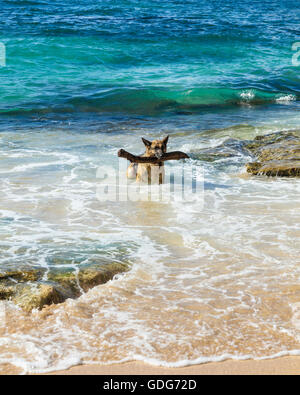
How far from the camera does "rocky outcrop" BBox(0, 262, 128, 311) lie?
3656mm

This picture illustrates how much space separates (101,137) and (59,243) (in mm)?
6164

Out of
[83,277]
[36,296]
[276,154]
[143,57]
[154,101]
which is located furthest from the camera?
[143,57]

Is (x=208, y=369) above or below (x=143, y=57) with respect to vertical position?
above

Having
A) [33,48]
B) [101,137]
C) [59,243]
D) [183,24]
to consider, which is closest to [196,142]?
[101,137]

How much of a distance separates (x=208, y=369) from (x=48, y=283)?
1.51 metres

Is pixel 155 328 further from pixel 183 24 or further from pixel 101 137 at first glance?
pixel 183 24

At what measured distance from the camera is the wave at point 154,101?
13.9 metres

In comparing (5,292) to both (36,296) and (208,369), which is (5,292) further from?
(208,369)

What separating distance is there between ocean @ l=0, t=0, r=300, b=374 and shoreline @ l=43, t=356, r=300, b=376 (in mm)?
58

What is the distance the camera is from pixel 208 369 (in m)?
2.93

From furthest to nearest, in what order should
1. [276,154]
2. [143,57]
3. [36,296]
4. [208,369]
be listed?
[143,57], [276,154], [36,296], [208,369]

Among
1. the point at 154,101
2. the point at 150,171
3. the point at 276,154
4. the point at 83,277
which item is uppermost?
the point at 83,277

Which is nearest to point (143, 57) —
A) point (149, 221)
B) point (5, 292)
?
point (149, 221)
